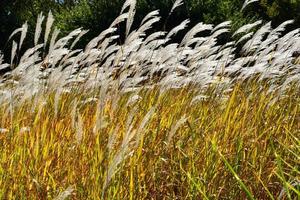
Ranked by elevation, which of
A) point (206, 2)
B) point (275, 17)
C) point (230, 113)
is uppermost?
point (230, 113)

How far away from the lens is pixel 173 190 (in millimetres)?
2529

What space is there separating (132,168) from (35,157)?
0.50m

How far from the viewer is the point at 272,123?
3.04m

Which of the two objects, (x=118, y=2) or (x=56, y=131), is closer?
(x=56, y=131)

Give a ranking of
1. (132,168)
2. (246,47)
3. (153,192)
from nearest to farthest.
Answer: (132,168), (153,192), (246,47)

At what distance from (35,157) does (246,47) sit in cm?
180

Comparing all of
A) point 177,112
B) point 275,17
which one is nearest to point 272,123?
point 177,112

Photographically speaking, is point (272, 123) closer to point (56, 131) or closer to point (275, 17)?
point (56, 131)

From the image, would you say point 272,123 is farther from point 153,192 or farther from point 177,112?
point 153,192

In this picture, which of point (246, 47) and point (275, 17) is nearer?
point (246, 47)

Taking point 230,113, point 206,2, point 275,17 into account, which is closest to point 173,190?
point 230,113

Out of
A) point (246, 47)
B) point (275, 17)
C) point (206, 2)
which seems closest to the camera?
point (246, 47)

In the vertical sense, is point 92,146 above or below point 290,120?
above

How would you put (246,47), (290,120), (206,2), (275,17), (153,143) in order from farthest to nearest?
(275,17) < (206,2) < (246,47) < (290,120) < (153,143)
